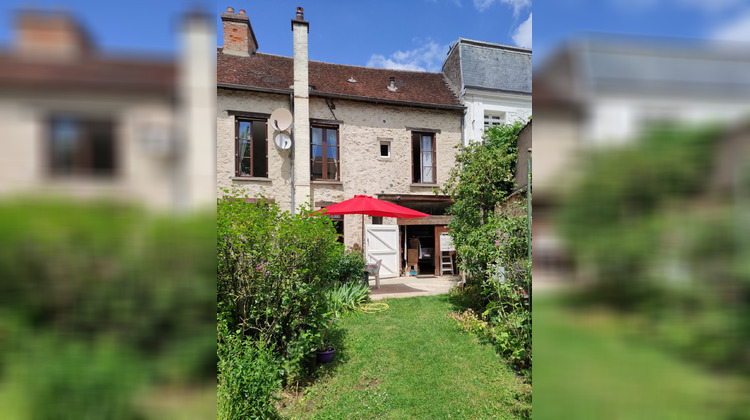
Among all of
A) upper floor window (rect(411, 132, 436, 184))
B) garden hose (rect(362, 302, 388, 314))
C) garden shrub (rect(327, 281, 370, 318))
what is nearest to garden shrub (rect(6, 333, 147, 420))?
garden shrub (rect(327, 281, 370, 318))

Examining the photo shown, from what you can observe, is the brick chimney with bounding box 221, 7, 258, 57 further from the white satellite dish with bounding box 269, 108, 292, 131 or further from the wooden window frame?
the wooden window frame

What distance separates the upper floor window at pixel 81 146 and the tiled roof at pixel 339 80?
26.1 feet

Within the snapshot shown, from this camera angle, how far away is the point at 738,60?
2.28 feet

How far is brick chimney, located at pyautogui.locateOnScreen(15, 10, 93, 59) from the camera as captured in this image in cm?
53

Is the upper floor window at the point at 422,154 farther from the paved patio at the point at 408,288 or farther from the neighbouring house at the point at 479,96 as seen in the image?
the paved patio at the point at 408,288

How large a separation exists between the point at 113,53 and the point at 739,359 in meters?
1.51

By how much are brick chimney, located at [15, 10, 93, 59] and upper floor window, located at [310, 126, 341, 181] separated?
7.67 metres

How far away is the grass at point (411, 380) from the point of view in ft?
7.03

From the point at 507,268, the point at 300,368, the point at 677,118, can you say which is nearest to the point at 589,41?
the point at 677,118

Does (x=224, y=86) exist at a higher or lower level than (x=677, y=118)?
higher

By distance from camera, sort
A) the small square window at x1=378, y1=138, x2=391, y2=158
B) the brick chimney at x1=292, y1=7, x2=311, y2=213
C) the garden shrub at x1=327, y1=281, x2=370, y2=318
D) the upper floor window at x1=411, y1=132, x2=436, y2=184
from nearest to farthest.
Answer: the garden shrub at x1=327, y1=281, x2=370, y2=318, the brick chimney at x1=292, y1=7, x2=311, y2=213, the small square window at x1=378, y1=138, x2=391, y2=158, the upper floor window at x1=411, y1=132, x2=436, y2=184

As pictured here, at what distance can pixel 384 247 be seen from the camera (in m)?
8.39

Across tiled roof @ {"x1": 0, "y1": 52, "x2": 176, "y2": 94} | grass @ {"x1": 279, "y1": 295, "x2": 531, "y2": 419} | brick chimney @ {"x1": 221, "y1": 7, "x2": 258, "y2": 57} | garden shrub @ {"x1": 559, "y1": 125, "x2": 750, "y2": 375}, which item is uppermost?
brick chimney @ {"x1": 221, "y1": 7, "x2": 258, "y2": 57}

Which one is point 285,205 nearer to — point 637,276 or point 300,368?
point 300,368
